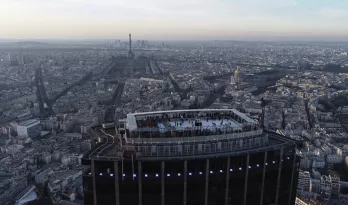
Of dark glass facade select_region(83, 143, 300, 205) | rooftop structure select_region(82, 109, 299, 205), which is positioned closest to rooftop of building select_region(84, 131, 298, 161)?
rooftop structure select_region(82, 109, 299, 205)

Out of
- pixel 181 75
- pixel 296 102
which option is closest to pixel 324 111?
pixel 296 102

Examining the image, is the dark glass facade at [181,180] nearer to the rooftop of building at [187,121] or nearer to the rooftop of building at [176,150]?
the rooftop of building at [176,150]

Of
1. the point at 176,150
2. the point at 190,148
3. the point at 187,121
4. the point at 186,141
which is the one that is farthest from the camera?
the point at 187,121

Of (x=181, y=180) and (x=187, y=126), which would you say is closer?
(x=181, y=180)

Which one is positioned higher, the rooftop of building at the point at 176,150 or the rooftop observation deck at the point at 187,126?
the rooftop observation deck at the point at 187,126

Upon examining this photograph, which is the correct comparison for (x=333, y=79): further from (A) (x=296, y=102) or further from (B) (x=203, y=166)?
(B) (x=203, y=166)

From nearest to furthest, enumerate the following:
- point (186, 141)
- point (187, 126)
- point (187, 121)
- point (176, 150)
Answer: point (176, 150) < point (186, 141) < point (187, 126) < point (187, 121)

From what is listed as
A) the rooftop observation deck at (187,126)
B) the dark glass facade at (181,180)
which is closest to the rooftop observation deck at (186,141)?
the rooftop observation deck at (187,126)

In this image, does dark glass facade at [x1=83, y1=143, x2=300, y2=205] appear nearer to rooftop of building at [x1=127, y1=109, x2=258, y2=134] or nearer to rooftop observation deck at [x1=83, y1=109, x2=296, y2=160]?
rooftop observation deck at [x1=83, y1=109, x2=296, y2=160]

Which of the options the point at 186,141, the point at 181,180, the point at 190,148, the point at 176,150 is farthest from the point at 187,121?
the point at 181,180

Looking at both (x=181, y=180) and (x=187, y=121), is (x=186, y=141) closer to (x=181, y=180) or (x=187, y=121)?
(x=181, y=180)
